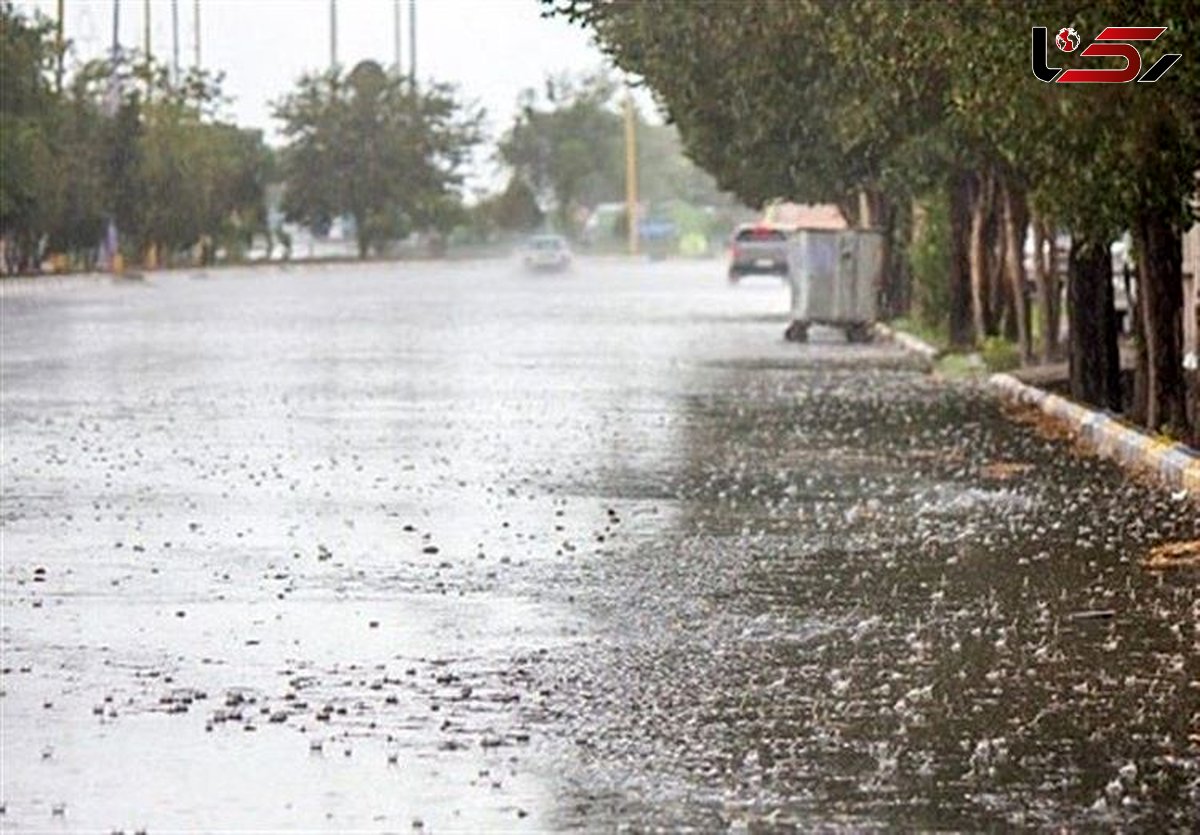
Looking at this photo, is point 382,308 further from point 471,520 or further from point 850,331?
point 471,520

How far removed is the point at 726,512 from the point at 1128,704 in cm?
803

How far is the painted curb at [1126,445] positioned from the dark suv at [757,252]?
64.5m

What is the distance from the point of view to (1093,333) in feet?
98.9

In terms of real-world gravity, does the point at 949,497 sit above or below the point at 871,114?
below

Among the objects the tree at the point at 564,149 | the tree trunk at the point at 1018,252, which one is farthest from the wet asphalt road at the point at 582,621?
the tree at the point at 564,149

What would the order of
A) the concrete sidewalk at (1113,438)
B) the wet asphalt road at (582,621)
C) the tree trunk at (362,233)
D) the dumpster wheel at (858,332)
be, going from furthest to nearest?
the tree trunk at (362,233) < the dumpster wheel at (858,332) < the concrete sidewalk at (1113,438) < the wet asphalt road at (582,621)

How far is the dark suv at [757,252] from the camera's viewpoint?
3797 inches

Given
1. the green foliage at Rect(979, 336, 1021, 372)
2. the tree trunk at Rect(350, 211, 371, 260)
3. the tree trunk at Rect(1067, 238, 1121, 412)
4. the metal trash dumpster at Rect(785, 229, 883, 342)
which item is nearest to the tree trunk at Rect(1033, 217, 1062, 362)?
the green foliage at Rect(979, 336, 1021, 372)

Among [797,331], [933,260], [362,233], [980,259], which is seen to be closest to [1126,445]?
[980,259]

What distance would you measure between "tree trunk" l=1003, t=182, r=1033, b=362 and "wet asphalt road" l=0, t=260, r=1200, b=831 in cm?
563

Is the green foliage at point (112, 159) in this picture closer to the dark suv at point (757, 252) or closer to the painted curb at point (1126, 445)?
the dark suv at point (757, 252)

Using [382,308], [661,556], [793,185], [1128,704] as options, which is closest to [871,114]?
[793,185]

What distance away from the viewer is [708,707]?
38.8 ft

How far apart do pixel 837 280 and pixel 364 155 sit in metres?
90.4
